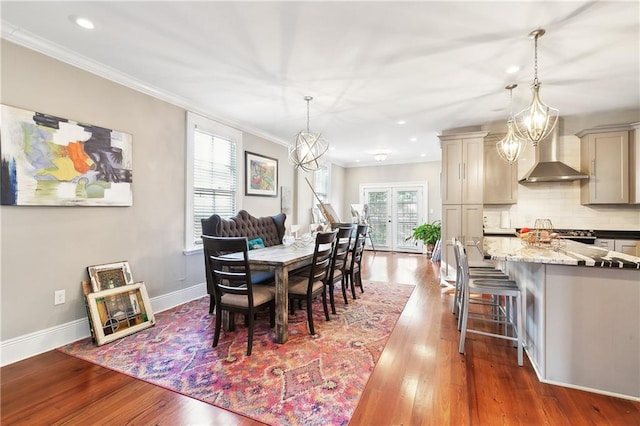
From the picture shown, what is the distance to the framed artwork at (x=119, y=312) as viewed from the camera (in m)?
2.62

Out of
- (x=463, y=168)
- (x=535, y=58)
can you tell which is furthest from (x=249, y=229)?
(x=535, y=58)

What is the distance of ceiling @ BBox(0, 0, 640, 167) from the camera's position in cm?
207

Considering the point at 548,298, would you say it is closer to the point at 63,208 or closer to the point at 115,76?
the point at 63,208

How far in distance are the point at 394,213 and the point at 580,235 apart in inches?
180

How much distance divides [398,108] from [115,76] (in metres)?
3.44

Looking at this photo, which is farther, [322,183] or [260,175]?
[322,183]

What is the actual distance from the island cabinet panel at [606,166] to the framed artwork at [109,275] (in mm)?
6248

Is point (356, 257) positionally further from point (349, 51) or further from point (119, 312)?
point (119, 312)

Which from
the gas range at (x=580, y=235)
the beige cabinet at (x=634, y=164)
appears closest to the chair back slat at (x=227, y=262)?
the gas range at (x=580, y=235)

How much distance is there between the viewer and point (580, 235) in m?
4.21

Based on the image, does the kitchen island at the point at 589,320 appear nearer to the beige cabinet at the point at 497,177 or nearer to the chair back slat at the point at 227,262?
the chair back slat at the point at 227,262

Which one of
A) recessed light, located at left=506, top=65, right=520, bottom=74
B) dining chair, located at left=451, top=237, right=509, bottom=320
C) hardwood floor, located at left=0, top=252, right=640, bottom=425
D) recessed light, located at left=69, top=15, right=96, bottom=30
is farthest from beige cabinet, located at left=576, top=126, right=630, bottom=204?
recessed light, located at left=69, top=15, right=96, bottom=30

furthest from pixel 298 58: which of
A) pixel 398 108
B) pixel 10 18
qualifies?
pixel 10 18

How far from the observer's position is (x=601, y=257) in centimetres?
199
